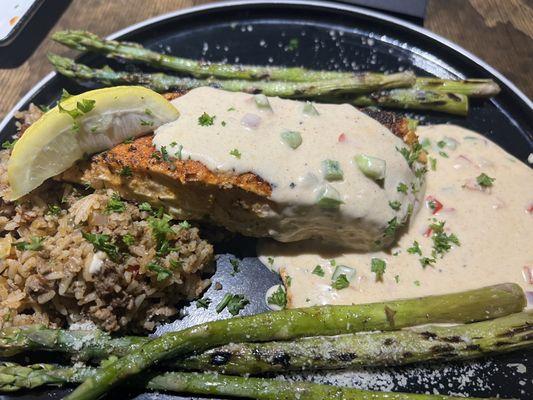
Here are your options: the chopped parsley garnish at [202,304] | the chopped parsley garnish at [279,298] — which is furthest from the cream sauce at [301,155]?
the chopped parsley garnish at [202,304]

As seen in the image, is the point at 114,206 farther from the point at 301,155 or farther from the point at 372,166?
the point at 372,166

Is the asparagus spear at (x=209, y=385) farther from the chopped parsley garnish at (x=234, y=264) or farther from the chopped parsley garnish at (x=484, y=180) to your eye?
the chopped parsley garnish at (x=484, y=180)

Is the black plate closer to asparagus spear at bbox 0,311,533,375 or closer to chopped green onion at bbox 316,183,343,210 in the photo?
chopped green onion at bbox 316,183,343,210

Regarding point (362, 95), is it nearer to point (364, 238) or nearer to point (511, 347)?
point (364, 238)

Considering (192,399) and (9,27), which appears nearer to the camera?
(192,399)

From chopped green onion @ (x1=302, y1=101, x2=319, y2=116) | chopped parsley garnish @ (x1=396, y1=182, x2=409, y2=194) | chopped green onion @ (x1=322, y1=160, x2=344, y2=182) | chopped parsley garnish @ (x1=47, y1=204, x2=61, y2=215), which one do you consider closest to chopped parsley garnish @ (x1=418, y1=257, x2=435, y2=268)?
chopped parsley garnish @ (x1=396, y1=182, x2=409, y2=194)

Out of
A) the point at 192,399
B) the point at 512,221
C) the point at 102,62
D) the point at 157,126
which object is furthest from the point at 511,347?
the point at 102,62
